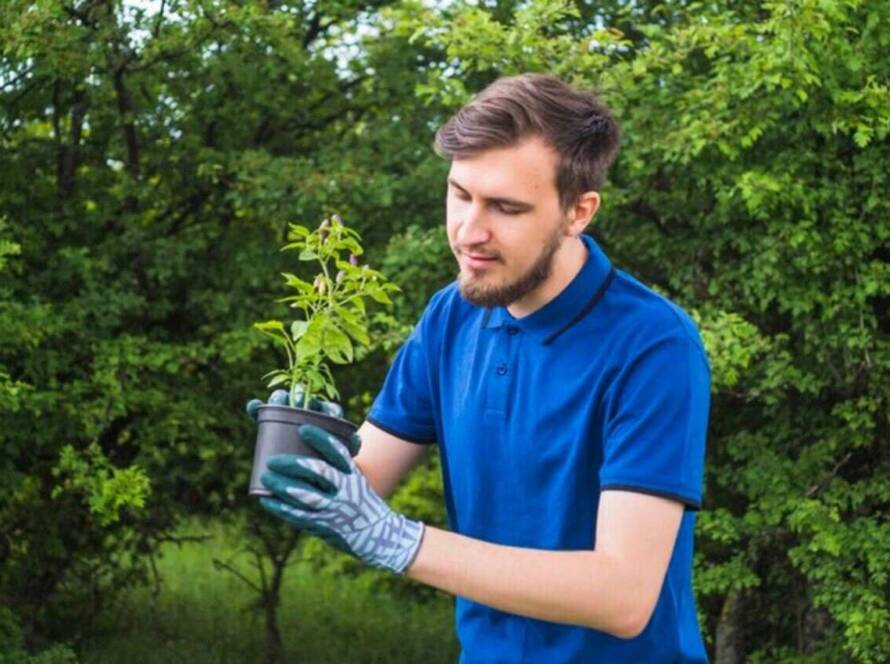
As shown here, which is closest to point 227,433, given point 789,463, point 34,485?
point 34,485

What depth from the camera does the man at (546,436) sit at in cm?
281

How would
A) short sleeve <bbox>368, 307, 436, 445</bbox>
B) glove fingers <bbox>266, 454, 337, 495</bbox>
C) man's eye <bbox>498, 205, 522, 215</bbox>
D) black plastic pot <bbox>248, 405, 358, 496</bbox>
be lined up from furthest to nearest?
short sleeve <bbox>368, 307, 436, 445</bbox> < man's eye <bbox>498, 205, 522, 215</bbox> < black plastic pot <bbox>248, 405, 358, 496</bbox> < glove fingers <bbox>266, 454, 337, 495</bbox>

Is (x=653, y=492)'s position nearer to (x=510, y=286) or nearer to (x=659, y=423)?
(x=659, y=423)

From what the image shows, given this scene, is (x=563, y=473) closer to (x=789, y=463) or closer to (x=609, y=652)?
(x=609, y=652)

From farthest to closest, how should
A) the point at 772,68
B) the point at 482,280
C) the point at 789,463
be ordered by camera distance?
the point at 789,463, the point at 772,68, the point at 482,280

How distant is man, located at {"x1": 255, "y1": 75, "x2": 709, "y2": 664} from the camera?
2.81 meters

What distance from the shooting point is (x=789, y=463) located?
7391mm

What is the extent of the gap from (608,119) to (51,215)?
5.67m

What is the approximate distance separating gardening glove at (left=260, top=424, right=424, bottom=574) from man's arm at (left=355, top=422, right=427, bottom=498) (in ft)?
1.77

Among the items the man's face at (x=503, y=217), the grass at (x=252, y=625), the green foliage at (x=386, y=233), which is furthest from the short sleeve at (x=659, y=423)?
the grass at (x=252, y=625)

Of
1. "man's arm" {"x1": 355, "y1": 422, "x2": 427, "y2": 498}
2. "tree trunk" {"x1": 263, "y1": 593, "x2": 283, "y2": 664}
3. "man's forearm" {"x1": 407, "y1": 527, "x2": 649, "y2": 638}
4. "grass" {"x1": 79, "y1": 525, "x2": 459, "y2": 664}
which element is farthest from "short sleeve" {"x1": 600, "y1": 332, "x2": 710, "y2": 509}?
"tree trunk" {"x1": 263, "y1": 593, "x2": 283, "y2": 664}

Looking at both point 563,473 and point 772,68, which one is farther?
point 772,68

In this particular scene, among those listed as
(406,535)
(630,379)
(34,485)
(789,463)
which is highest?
(630,379)

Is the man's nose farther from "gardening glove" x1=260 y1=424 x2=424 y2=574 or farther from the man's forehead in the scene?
"gardening glove" x1=260 y1=424 x2=424 y2=574
